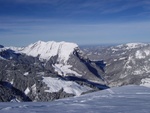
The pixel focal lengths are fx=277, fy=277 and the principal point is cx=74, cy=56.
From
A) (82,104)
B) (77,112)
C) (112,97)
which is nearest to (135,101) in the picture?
(112,97)

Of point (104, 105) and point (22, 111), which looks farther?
point (104, 105)

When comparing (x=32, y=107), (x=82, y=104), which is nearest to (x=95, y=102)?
(x=82, y=104)

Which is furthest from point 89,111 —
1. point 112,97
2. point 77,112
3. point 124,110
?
point 112,97

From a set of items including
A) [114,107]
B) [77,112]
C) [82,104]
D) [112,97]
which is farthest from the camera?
[112,97]

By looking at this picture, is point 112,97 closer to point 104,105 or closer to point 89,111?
point 104,105

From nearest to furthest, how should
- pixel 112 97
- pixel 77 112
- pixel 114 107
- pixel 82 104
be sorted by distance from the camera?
pixel 77 112, pixel 114 107, pixel 82 104, pixel 112 97

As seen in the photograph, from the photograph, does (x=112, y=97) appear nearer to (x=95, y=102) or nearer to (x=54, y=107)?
(x=95, y=102)

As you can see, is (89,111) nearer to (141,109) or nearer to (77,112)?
(77,112)

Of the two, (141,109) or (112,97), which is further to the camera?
(112,97)
